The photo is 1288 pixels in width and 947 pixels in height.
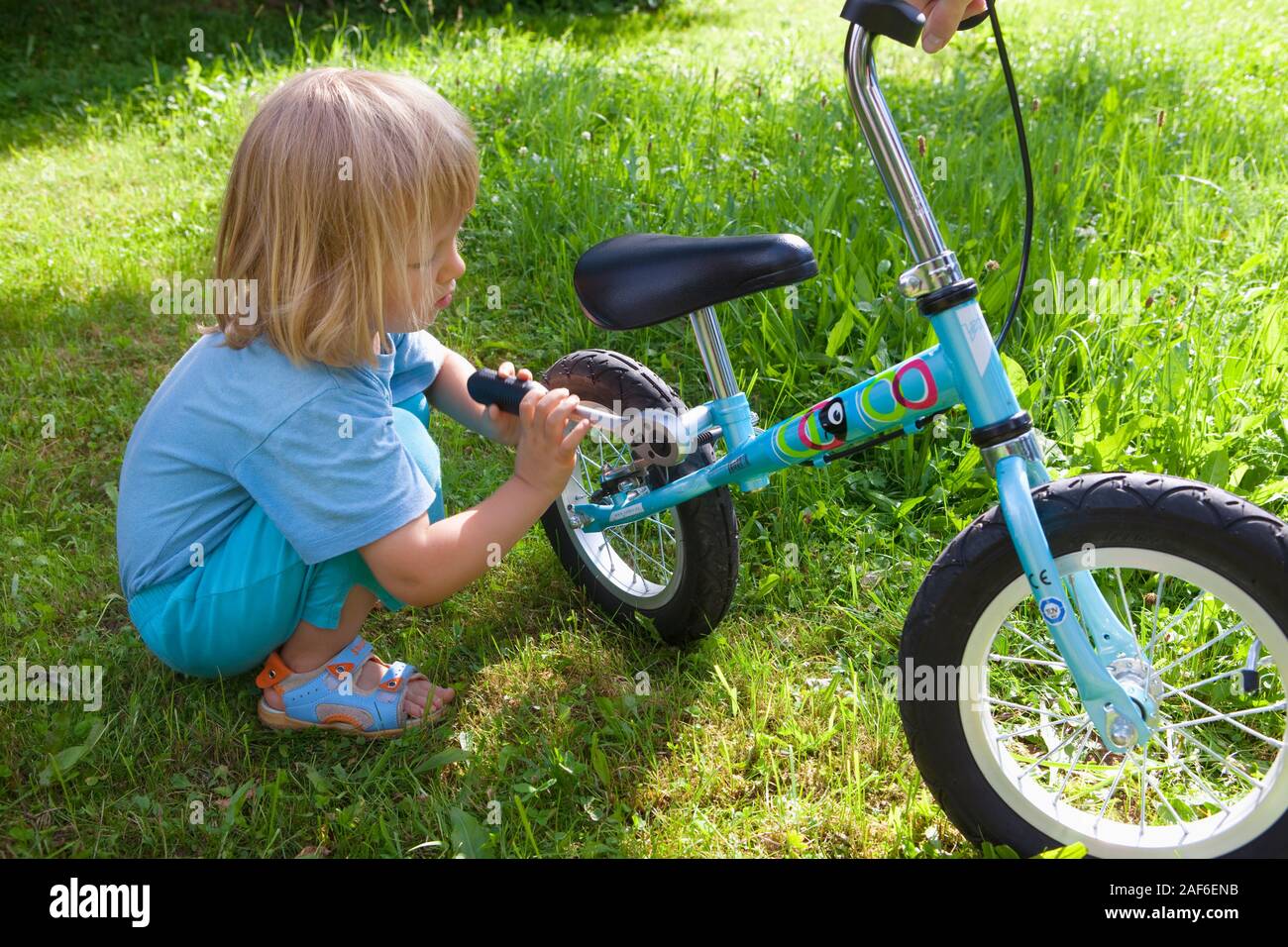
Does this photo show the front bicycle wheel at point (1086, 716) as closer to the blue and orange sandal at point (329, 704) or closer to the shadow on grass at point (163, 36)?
the blue and orange sandal at point (329, 704)

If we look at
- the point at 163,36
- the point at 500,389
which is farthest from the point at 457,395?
the point at 163,36

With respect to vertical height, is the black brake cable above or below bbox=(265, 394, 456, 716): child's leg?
above

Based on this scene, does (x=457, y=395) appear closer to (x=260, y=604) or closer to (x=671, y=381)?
(x=260, y=604)

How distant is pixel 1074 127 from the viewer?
4.17 m

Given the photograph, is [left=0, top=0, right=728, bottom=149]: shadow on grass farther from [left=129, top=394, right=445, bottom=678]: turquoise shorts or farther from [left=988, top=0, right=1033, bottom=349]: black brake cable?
[left=988, top=0, right=1033, bottom=349]: black brake cable

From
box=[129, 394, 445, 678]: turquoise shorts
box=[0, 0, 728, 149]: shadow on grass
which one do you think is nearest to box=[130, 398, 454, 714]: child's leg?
box=[129, 394, 445, 678]: turquoise shorts

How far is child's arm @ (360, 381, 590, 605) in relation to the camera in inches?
70.4

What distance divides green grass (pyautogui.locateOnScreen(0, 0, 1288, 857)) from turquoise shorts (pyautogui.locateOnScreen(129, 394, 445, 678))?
0.61 feet

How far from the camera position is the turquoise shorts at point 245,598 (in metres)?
1.93

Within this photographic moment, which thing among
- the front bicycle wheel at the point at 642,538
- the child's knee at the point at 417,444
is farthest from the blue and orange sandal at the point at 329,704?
the front bicycle wheel at the point at 642,538

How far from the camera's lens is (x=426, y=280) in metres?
1.79

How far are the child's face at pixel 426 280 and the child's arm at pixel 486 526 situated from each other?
23 centimetres

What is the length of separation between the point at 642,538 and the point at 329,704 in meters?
0.80

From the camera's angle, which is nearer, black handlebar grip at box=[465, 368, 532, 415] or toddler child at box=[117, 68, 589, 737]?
toddler child at box=[117, 68, 589, 737]
